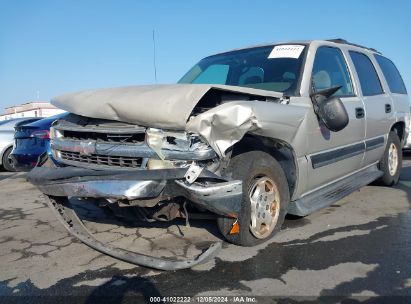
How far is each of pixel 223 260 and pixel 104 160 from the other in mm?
1222

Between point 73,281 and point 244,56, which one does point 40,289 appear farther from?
point 244,56

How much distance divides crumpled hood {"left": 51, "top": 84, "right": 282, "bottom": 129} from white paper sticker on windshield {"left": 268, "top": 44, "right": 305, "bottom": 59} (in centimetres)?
100

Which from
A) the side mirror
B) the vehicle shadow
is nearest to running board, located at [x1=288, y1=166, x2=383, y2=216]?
the side mirror

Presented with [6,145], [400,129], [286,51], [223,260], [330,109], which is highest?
[286,51]

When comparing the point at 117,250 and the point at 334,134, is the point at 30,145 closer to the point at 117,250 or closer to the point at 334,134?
the point at 117,250

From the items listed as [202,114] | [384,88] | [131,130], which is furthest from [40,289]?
[384,88]

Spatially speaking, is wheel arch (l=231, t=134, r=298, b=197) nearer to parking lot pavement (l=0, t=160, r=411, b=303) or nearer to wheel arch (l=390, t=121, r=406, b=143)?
parking lot pavement (l=0, t=160, r=411, b=303)

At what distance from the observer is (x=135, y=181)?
8.79ft

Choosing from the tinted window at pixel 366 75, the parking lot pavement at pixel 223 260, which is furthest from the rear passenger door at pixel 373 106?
the parking lot pavement at pixel 223 260

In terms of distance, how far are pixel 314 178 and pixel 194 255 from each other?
56.1 inches

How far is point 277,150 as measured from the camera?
354 cm

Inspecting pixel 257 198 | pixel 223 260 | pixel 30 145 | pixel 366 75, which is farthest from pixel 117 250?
pixel 30 145

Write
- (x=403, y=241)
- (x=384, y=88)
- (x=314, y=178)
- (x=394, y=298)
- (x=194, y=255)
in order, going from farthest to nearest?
(x=384, y=88)
(x=314, y=178)
(x=403, y=241)
(x=194, y=255)
(x=394, y=298)

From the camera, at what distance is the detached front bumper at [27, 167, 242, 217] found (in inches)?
105
